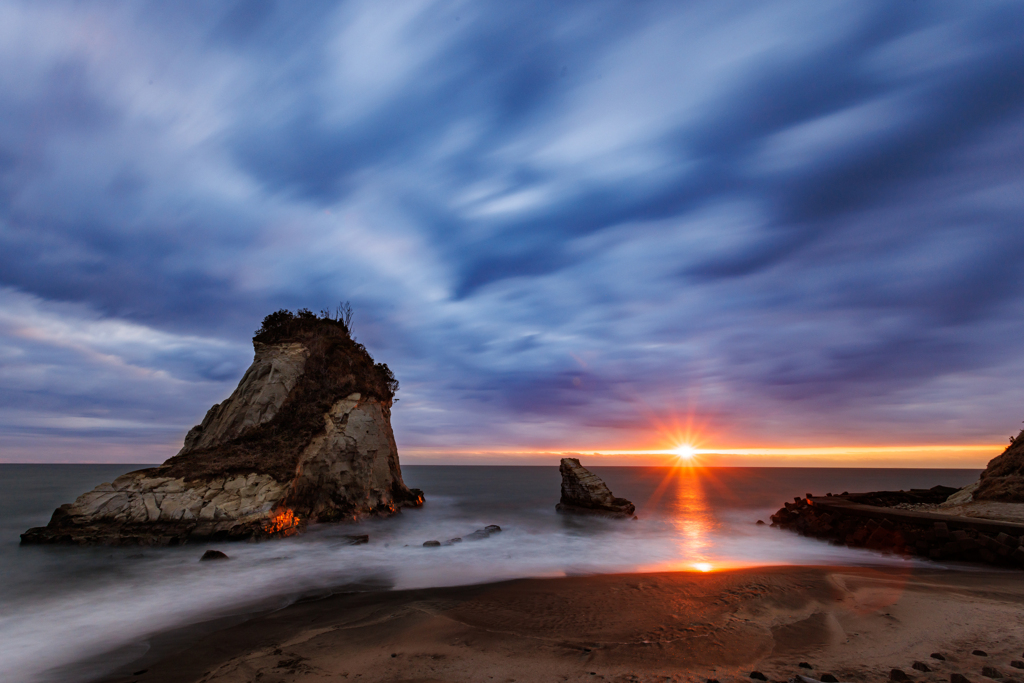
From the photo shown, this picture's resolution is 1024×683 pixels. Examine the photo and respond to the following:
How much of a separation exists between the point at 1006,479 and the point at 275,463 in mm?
33309

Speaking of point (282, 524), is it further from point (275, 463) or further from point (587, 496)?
point (587, 496)

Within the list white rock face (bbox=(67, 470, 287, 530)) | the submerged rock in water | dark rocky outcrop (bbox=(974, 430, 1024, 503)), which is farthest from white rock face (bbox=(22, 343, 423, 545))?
dark rocky outcrop (bbox=(974, 430, 1024, 503))

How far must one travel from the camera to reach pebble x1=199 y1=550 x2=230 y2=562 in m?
14.6

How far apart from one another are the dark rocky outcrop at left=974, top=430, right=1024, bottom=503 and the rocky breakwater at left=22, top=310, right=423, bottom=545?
30.5 metres

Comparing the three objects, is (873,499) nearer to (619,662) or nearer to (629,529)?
(629,529)

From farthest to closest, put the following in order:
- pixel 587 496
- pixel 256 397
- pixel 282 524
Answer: pixel 587 496 < pixel 256 397 < pixel 282 524

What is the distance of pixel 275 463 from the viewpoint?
19609 mm

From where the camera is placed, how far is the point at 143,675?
7.19 m

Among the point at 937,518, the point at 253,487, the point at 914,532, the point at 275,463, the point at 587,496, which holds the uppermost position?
the point at 275,463

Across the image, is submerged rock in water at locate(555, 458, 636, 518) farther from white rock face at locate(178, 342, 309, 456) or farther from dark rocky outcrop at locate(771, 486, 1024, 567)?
white rock face at locate(178, 342, 309, 456)

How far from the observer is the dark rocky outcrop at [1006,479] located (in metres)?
18.9

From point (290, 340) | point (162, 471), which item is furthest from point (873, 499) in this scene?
point (162, 471)

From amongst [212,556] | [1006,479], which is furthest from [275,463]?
[1006,479]

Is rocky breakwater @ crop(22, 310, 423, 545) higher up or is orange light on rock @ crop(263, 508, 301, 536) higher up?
rocky breakwater @ crop(22, 310, 423, 545)
